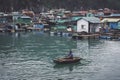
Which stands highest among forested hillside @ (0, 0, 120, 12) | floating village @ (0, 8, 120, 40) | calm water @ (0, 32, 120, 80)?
forested hillside @ (0, 0, 120, 12)

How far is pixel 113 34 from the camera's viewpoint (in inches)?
2267

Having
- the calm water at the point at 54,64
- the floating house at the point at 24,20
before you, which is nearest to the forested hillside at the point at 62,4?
the floating house at the point at 24,20

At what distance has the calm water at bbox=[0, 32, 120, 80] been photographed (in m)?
28.2

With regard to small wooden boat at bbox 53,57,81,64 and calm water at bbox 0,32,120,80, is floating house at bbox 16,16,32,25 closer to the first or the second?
calm water at bbox 0,32,120,80

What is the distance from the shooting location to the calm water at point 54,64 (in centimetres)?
2823

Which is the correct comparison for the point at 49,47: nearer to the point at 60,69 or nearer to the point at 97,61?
the point at 97,61

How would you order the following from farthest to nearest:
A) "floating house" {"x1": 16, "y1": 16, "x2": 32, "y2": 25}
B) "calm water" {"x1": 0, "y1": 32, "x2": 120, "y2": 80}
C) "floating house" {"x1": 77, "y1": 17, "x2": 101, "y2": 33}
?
"floating house" {"x1": 16, "y1": 16, "x2": 32, "y2": 25}
"floating house" {"x1": 77, "y1": 17, "x2": 101, "y2": 33}
"calm water" {"x1": 0, "y1": 32, "x2": 120, "y2": 80}

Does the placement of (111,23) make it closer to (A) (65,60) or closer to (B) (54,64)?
(A) (65,60)

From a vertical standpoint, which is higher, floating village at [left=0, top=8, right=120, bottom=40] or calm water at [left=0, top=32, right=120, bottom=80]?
floating village at [left=0, top=8, right=120, bottom=40]

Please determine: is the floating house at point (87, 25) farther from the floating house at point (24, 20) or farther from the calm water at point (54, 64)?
the floating house at point (24, 20)

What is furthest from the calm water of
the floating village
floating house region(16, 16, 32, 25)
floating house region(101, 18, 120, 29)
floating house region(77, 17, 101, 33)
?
floating house region(16, 16, 32, 25)

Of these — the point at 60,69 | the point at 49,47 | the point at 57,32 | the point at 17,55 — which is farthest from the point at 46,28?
the point at 60,69

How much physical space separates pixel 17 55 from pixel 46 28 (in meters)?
40.5

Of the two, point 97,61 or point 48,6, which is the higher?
point 48,6
